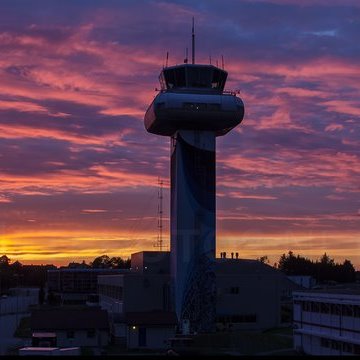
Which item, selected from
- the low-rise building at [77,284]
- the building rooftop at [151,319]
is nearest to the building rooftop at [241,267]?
the building rooftop at [151,319]

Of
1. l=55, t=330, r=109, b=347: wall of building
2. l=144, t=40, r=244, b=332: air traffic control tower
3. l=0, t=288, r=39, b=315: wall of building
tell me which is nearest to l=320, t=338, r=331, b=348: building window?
l=55, t=330, r=109, b=347: wall of building

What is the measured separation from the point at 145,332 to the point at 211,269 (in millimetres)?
21627

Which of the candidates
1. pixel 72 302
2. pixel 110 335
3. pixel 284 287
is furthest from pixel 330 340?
pixel 72 302

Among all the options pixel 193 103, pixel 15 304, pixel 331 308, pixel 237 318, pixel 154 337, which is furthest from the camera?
pixel 15 304

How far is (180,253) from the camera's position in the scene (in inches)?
3580

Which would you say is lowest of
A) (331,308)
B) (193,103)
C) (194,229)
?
(331,308)

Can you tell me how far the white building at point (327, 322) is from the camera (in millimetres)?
54719

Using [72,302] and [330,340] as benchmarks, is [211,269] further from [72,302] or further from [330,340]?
[72,302]

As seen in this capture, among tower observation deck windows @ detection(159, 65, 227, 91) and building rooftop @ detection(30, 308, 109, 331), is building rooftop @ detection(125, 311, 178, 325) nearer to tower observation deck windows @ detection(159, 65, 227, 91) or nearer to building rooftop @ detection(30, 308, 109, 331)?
building rooftop @ detection(30, 308, 109, 331)

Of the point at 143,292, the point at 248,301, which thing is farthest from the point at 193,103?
the point at 248,301

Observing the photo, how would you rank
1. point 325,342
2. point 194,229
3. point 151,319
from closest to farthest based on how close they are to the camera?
point 325,342 < point 151,319 < point 194,229

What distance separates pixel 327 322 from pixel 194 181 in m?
34.4

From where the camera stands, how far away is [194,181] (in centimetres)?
9119

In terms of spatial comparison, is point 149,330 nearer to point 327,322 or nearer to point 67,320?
point 67,320
